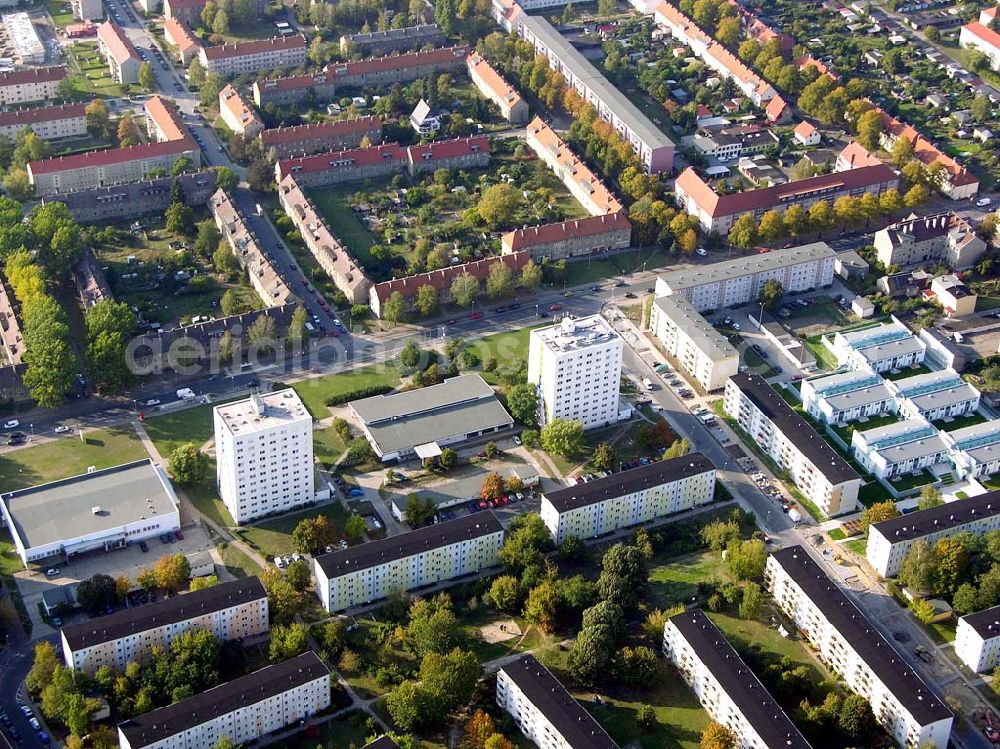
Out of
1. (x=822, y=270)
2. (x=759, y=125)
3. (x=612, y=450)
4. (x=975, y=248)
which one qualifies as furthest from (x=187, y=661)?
(x=759, y=125)

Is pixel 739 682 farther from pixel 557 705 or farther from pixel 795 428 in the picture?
pixel 795 428

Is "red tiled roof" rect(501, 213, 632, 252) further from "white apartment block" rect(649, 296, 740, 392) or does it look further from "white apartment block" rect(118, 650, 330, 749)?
"white apartment block" rect(118, 650, 330, 749)

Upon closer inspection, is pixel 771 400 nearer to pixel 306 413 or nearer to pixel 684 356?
pixel 684 356

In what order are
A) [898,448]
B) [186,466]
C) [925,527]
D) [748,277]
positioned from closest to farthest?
1. [925,527]
2. [186,466]
3. [898,448]
4. [748,277]

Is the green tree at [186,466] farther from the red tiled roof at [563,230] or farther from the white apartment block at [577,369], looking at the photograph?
the red tiled roof at [563,230]

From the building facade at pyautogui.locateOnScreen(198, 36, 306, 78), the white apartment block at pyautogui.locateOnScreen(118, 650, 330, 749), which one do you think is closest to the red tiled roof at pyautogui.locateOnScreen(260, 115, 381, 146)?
the building facade at pyautogui.locateOnScreen(198, 36, 306, 78)

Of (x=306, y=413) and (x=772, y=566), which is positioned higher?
(x=306, y=413)

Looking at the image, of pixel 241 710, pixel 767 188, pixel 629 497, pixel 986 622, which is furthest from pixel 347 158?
pixel 986 622
